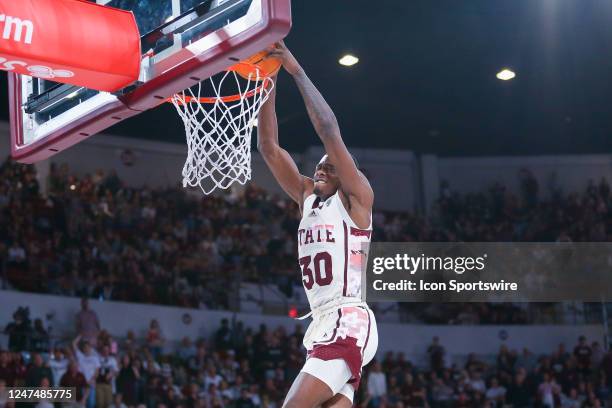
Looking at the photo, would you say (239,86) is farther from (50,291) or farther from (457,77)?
(457,77)

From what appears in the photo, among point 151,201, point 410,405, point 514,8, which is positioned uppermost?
point 514,8

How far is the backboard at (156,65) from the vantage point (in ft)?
19.1

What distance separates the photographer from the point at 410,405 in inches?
730

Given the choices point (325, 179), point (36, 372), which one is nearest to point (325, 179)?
point (325, 179)

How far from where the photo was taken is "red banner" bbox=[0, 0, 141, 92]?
5996mm

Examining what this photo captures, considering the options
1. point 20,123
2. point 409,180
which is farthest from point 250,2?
point 409,180

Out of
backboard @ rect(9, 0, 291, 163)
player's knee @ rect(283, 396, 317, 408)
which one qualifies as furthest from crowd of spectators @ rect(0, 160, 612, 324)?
player's knee @ rect(283, 396, 317, 408)

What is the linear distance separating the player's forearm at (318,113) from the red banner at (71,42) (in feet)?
3.66

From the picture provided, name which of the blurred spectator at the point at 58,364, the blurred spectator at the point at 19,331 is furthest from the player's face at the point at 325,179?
the blurred spectator at the point at 19,331

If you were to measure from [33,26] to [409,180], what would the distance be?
21283 mm

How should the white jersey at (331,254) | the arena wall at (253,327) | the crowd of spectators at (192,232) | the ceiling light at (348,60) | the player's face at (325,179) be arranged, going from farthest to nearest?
the ceiling light at (348,60)
the crowd of spectators at (192,232)
the arena wall at (253,327)
the player's face at (325,179)
the white jersey at (331,254)

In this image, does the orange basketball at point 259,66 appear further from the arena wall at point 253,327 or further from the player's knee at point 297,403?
the arena wall at point 253,327

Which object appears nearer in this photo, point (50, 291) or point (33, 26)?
point (33, 26)

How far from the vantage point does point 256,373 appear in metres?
18.9
